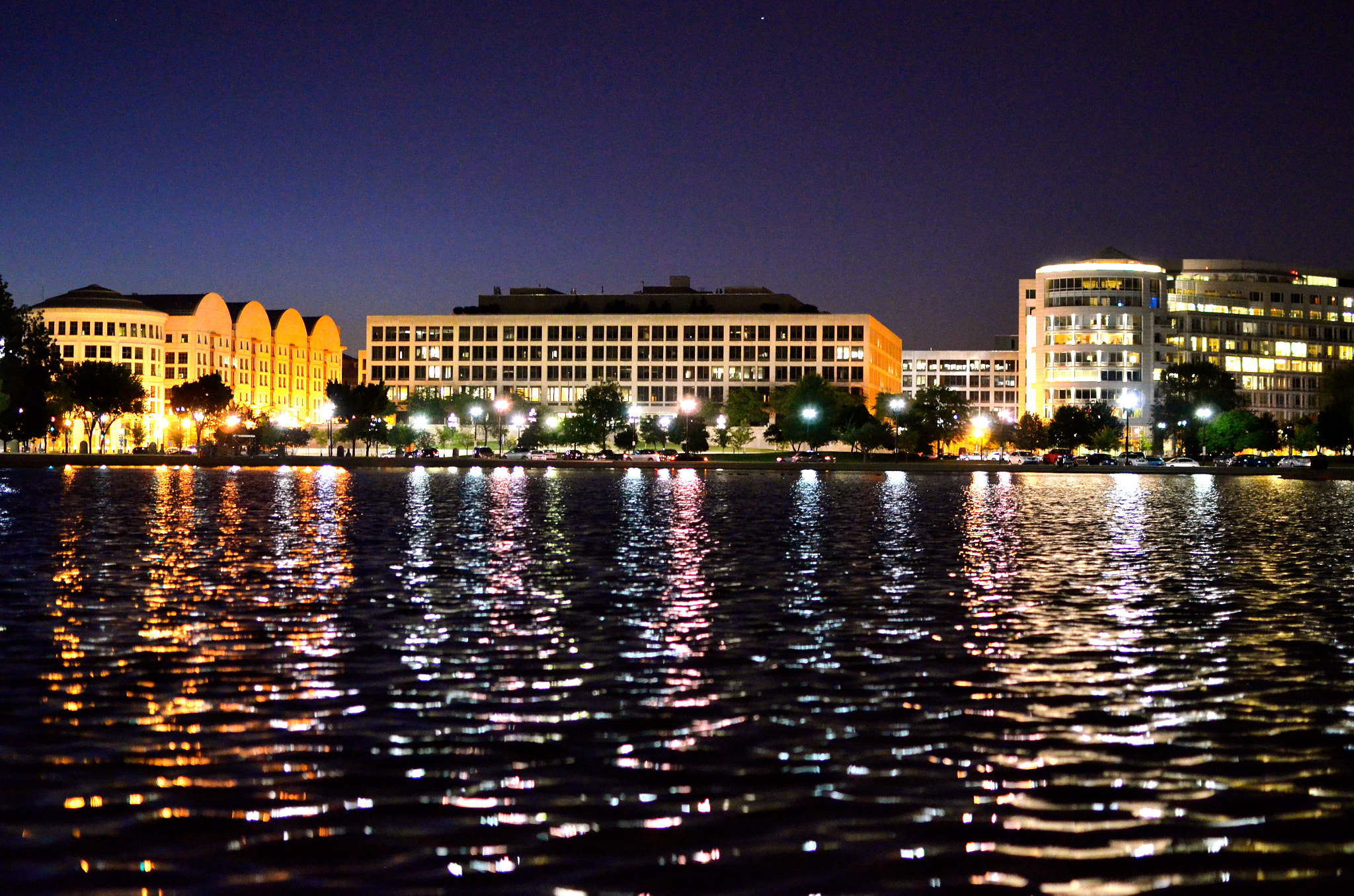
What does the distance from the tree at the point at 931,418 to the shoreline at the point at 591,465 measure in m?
12.7

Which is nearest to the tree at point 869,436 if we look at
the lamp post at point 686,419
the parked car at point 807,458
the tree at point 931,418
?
the tree at point 931,418

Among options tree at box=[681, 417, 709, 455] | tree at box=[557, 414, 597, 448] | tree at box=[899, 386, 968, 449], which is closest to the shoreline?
tree at box=[899, 386, 968, 449]

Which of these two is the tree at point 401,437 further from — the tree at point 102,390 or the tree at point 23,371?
the tree at point 23,371

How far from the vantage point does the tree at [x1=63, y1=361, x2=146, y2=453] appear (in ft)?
506

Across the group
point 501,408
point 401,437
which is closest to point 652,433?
point 501,408

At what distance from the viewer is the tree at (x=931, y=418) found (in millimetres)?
170000

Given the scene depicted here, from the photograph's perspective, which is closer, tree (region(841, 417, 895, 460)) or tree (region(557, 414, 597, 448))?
tree (region(841, 417, 895, 460))

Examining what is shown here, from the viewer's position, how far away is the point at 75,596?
22.6 m

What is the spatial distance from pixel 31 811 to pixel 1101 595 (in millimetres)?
19129

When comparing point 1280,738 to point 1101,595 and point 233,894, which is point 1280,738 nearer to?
point 233,894

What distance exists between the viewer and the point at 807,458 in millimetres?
164750

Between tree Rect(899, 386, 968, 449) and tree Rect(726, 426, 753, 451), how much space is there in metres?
26.0

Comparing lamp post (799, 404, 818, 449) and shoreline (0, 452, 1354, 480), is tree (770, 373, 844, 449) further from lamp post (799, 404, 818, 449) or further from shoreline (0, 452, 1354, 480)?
shoreline (0, 452, 1354, 480)

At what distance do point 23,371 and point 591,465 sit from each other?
58050mm
